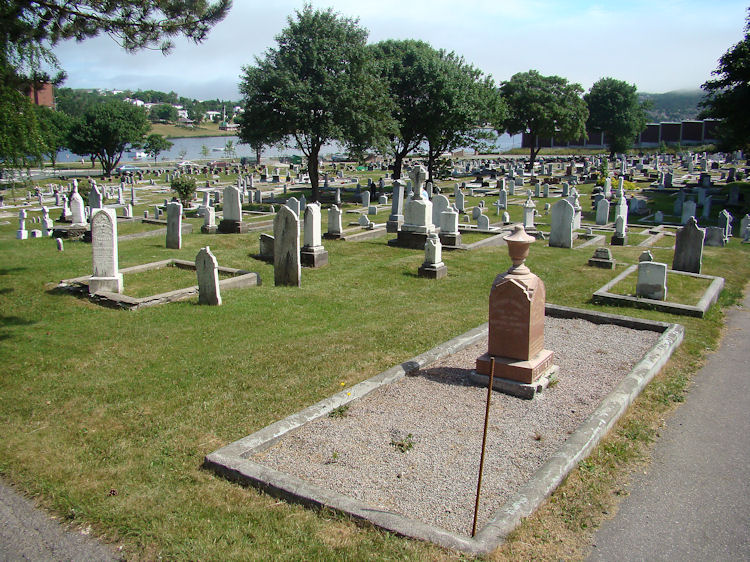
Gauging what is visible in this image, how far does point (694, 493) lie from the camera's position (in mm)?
4832

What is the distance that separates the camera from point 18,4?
7.53m

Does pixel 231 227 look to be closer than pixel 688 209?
Yes

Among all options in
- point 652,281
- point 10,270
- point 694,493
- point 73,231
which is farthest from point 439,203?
point 694,493

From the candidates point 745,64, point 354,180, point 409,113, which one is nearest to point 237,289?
point 409,113

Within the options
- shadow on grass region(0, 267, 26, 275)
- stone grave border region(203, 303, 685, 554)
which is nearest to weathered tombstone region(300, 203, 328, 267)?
shadow on grass region(0, 267, 26, 275)

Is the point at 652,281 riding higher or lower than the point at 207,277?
lower

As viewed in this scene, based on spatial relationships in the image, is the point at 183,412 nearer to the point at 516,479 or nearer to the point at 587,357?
the point at 516,479

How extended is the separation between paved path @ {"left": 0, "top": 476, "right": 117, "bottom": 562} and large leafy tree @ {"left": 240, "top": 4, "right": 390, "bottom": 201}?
2211 centimetres

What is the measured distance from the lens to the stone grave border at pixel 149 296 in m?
A: 10.1

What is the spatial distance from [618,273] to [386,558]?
37.2ft

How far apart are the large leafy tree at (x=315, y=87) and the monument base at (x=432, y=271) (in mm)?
14283

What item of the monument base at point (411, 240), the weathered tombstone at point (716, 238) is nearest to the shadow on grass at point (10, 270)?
the monument base at point (411, 240)

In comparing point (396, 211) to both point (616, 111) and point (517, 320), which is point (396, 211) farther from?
point (616, 111)

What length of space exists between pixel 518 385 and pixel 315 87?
2201 centimetres
